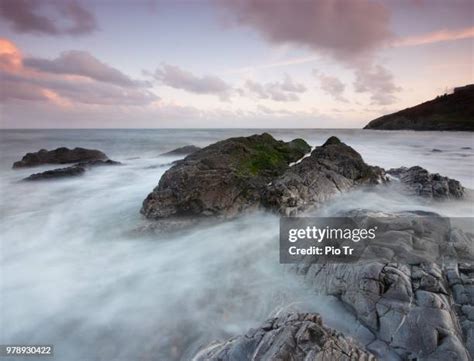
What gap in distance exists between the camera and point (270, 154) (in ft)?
38.7

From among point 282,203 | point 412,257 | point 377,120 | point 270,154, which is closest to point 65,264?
point 282,203

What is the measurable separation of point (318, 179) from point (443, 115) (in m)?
54.1

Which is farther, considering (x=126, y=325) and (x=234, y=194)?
(x=234, y=194)

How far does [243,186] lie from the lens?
819 centimetres

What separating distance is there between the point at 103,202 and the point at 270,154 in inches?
242

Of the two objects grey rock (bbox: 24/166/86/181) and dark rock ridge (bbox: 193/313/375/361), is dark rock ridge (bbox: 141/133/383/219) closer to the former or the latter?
dark rock ridge (bbox: 193/313/375/361)

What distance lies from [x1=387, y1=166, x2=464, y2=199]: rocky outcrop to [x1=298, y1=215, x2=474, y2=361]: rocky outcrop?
12.3 feet

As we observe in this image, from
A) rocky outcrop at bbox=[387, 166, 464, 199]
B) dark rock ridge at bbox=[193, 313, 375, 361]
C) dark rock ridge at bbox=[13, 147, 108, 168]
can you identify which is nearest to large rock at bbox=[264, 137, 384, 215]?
rocky outcrop at bbox=[387, 166, 464, 199]

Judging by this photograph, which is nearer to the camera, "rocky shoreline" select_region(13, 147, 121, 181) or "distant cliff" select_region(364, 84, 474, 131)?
"rocky shoreline" select_region(13, 147, 121, 181)

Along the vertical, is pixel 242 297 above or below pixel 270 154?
below

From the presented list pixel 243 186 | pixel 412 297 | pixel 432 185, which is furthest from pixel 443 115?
pixel 412 297

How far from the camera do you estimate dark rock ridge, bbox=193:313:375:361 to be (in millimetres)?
2750

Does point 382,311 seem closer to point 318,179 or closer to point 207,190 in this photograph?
point 318,179

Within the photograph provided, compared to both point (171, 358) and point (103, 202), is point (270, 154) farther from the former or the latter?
point (171, 358)
